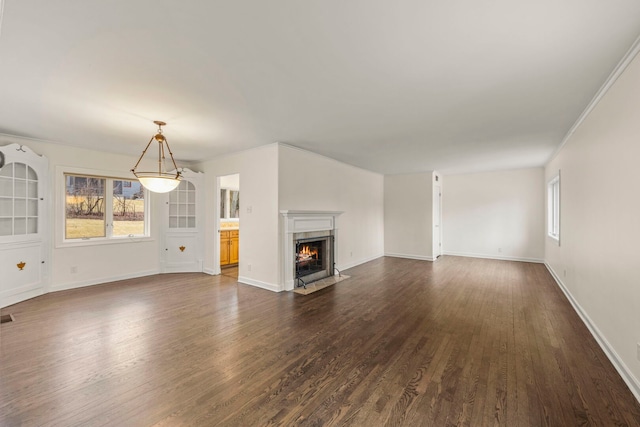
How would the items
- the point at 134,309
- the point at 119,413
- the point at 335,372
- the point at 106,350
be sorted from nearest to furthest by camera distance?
the point at 119,413 → the point at 335,372 → the point at 106,350 → the point at 134,309

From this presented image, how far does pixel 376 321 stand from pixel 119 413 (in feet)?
8.33

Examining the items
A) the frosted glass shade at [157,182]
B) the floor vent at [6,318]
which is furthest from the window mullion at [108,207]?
the frosted glass shade at [157,182]

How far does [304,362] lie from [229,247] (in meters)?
4.73

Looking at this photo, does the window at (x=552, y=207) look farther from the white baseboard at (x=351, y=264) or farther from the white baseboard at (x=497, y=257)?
the white baseboard at (x=351, y=264)

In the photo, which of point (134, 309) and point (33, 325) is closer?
point (33, 325)

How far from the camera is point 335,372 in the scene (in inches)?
87.8

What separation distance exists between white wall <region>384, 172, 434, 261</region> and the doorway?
14.6 feet

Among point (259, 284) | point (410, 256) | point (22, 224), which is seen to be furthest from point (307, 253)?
point (22, 224)

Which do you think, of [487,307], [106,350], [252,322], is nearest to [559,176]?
[487,307]

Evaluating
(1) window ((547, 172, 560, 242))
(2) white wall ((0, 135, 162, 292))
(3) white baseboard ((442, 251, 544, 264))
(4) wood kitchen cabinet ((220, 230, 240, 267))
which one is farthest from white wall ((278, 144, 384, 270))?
(1) window ((547, 172, 560, 242))

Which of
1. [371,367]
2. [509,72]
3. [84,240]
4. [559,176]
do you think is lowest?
[371,367]

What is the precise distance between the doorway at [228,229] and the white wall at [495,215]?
245 inches

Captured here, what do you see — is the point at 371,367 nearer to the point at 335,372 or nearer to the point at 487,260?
the point at 335,372

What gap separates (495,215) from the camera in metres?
7.47
